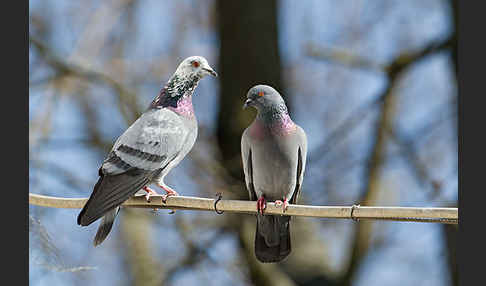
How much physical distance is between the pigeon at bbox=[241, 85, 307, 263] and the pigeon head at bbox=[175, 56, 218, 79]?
0.33ft

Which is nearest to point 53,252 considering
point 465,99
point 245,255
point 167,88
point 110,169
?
point 110,169

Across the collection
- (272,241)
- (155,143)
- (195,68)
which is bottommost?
(272,241)

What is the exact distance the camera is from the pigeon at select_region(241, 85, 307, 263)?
1.26 m

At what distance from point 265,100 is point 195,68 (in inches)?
6.1

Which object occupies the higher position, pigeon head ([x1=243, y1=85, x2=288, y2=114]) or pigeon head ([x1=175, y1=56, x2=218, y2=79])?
pigeon head ([x1=175, y1=56, x2=218, y2=79])

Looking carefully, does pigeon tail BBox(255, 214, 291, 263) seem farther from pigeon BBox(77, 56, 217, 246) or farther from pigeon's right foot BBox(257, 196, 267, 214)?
pigeon BBox(77, 56, 217, 246)

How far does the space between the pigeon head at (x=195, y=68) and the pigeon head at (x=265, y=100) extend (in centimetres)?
9

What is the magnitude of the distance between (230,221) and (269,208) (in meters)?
1.48

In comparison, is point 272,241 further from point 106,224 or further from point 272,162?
point 106,224

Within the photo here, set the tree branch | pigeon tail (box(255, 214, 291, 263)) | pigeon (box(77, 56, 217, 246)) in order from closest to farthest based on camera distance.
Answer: the tree branch
pigeon (box(77, 56, 217, 246))
pigeon tail (box(255, 214, 291, 263))

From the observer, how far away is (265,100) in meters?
1.24

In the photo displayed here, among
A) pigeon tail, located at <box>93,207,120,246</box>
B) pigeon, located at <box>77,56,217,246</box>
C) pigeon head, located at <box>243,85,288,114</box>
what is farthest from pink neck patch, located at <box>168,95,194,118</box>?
pigeon tail, located at <box>93,207,120,246</box>

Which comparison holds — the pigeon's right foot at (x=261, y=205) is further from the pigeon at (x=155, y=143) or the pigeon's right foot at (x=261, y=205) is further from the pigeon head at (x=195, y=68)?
the pigeon head at (x=195, y=68)

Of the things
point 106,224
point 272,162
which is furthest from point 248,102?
point 106,224
